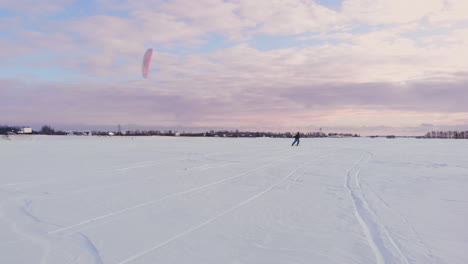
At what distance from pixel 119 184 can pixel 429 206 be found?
7.39m

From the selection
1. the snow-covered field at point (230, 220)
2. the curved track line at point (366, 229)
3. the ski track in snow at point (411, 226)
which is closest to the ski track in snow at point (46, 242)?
the snow-covered field at point (230, 220)

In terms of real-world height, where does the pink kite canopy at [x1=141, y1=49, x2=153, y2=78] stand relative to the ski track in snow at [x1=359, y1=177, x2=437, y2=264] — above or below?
above

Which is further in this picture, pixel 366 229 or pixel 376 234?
pixel 366 229

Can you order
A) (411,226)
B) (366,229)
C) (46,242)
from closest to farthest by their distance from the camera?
(46,242) < (366,229) < (411,226)

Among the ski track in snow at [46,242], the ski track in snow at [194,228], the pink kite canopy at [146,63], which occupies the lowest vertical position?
the ski track in snow at [46,242]

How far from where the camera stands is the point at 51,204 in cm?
639

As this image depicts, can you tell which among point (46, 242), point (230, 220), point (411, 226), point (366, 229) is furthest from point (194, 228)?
point (411, 226)

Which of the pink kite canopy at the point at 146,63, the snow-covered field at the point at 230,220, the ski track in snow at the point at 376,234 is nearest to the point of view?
the ski track in snow at the point at 376,234

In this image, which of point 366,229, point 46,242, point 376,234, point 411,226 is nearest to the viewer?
point 46,242

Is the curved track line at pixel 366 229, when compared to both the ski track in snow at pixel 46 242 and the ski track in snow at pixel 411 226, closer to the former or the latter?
the ski track in snow at pixel 411 226

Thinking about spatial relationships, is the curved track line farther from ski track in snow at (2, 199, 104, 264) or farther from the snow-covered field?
ski track in snow at (2, 199, 104, 264)

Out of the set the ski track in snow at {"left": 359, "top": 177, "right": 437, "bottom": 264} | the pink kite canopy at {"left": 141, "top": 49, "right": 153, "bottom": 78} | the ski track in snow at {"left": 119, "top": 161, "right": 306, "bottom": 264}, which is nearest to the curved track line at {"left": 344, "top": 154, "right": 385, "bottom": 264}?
the ski track in snow at {"left": 359, "top": 177, "right": 437, "bottom": 264}

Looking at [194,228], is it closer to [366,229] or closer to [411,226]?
[366,229]

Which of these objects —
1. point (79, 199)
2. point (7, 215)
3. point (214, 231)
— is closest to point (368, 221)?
point (214, 231)
